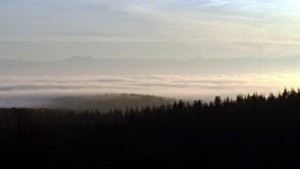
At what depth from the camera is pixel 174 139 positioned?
59500 millimetres

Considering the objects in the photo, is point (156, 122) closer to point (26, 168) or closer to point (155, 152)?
point (155, 152)

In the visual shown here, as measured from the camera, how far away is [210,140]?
5938cm

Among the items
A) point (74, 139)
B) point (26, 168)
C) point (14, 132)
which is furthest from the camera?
point (74, 139)

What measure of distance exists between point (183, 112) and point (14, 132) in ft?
136

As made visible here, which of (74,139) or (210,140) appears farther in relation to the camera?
(210,140)

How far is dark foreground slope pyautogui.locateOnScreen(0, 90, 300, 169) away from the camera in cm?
4247

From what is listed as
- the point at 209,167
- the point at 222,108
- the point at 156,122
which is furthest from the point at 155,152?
the point at 222,108

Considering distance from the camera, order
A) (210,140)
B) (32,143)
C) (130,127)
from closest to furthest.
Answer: (32,143) → (210,140) → (130,127)

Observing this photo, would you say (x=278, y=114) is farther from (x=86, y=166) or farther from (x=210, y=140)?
(x=86, y=166)

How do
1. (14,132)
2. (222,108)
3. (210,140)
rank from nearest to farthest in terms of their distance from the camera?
(14,132), (210,140), (222,108)

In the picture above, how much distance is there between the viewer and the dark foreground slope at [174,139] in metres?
42.5

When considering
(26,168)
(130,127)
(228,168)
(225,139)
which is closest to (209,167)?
(228,168)

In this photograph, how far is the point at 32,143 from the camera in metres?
43.8

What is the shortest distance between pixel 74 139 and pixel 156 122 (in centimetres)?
2371
